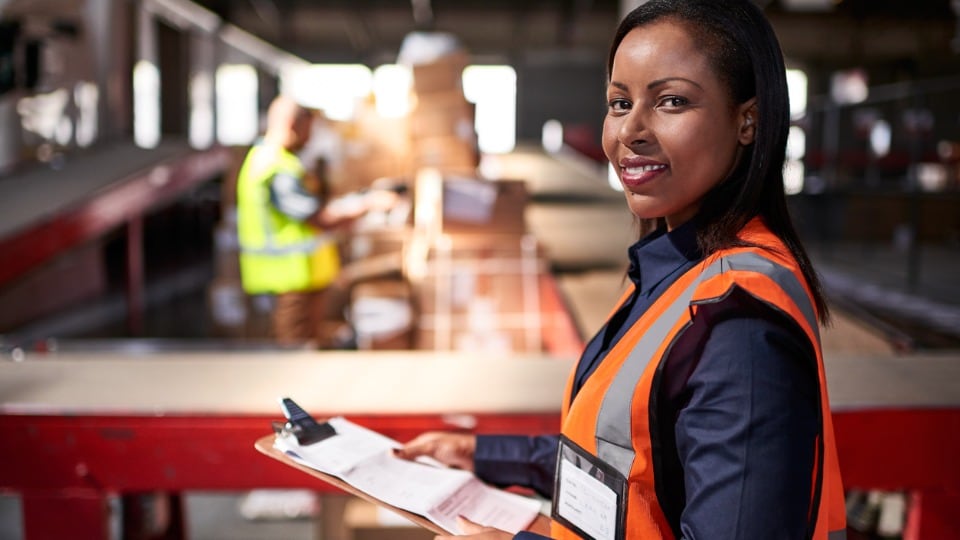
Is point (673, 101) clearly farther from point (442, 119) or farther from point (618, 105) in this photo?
point (442, 119)

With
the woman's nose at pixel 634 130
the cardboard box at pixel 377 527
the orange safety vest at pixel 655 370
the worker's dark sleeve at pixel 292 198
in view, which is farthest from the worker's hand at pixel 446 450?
the worker's dark sleeve at pixel 292 198

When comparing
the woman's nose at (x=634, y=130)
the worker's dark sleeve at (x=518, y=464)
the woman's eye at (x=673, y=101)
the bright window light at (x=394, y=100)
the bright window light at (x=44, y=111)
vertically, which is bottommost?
the worker's dark sleeve at (x=518, y=464)

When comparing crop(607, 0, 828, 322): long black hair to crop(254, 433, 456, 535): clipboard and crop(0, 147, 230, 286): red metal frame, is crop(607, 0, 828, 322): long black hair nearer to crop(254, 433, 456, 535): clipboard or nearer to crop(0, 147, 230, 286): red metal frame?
crop(254, 433, 456, 535): clipboard

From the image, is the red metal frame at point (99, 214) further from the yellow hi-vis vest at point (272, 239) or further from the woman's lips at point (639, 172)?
the woman's lips at point (639, 172)

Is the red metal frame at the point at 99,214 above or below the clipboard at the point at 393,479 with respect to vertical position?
above

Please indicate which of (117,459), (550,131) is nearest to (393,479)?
(117,459)

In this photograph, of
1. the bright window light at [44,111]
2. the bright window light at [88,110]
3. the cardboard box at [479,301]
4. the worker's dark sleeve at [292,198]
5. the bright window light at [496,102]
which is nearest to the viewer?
the cardboard box at [479,301]

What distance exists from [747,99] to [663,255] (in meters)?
0.22

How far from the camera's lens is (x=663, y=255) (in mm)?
1022

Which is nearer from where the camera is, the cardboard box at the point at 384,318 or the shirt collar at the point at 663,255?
the shirt collar at the point at 663,255

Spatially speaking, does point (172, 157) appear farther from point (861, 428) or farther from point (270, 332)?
point (861, 428)

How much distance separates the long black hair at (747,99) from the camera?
911 mm

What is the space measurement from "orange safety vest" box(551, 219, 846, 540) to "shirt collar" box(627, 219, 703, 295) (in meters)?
0.04

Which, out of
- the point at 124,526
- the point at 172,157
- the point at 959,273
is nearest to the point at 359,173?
the point at 172,157
